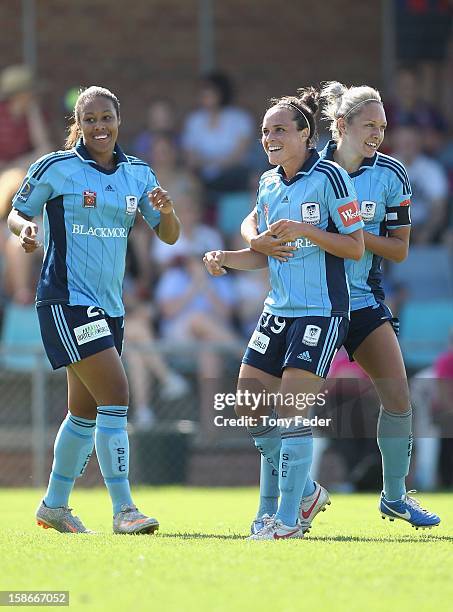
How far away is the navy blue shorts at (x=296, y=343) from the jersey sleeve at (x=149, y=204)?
3.29 ft

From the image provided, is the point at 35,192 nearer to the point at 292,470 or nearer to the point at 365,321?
the point at 365,321

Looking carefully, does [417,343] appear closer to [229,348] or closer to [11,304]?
[229,348]

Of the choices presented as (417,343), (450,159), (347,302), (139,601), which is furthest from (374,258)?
(450,159)

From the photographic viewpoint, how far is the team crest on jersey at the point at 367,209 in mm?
7402

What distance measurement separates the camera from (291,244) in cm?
692

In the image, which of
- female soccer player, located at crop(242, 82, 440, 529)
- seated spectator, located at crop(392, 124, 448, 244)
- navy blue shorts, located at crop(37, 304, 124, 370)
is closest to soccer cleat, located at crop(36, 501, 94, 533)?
navy blue shorts, located at crop(37, 304, 124, 370)

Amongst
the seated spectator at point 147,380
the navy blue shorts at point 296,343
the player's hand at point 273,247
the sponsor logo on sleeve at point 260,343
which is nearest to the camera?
the navy blue shorts at point 296,343

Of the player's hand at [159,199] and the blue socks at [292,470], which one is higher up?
the player's hand at [159,199]

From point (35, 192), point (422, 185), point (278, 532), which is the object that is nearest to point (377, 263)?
point (278, 532)

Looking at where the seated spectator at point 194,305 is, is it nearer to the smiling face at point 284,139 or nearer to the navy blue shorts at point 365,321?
the navy blue shorts at point 365,321

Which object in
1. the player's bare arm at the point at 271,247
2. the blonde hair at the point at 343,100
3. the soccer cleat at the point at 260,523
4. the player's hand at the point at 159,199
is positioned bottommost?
the soccer cleat at the point at 260,523

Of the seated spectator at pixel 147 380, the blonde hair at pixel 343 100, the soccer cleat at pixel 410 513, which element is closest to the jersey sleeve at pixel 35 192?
the blonde hair at pixel 343 100

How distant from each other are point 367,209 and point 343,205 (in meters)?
0.57

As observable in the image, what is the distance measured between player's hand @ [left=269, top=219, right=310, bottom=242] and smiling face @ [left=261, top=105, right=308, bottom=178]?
0.35m
